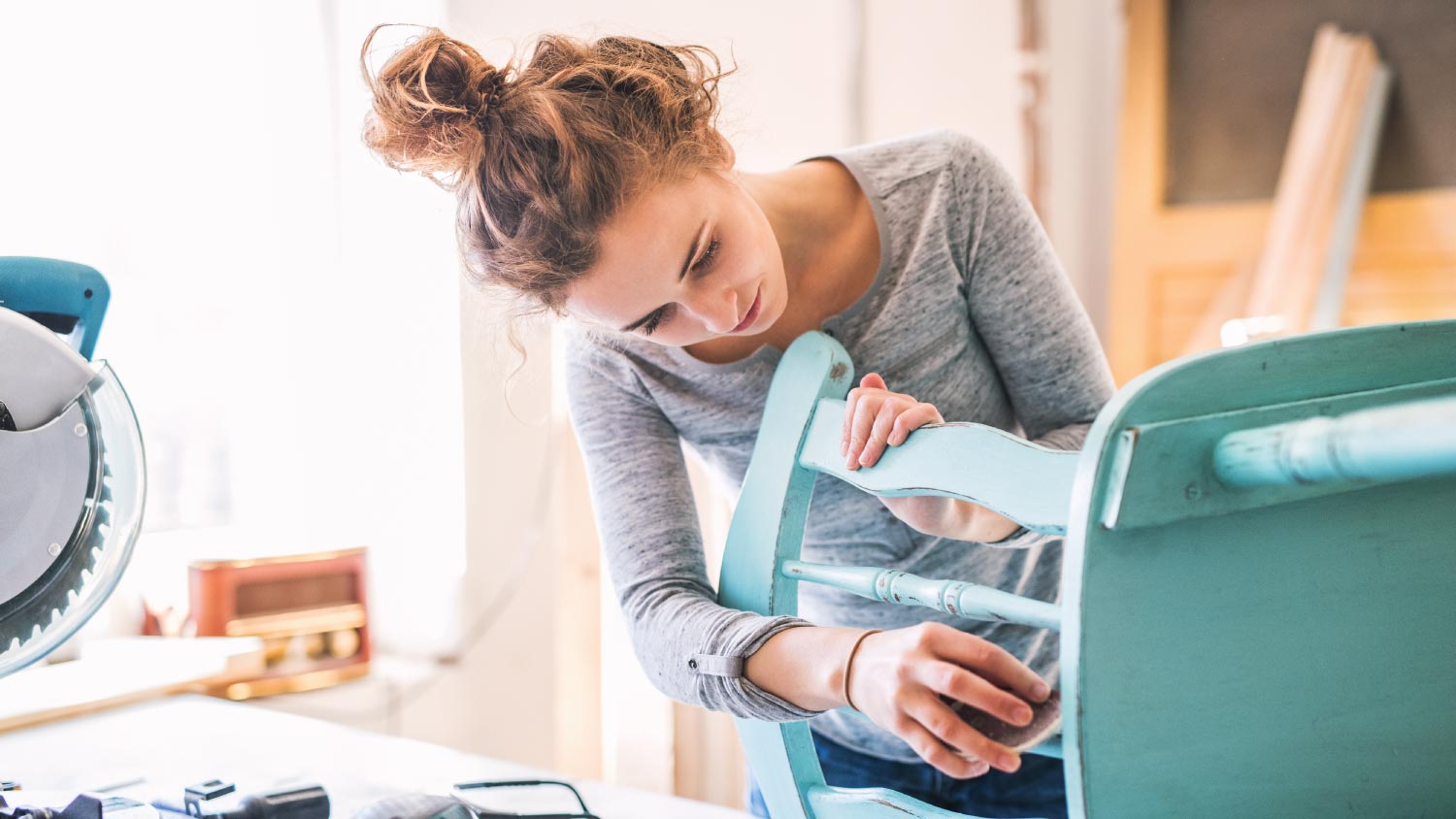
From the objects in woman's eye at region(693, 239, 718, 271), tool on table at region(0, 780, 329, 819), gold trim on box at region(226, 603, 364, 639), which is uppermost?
woman's eye at region(693, 239, 718, 271)

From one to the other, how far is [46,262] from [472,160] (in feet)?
1.03

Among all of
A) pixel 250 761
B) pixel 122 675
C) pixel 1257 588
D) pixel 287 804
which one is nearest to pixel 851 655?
pixel 1257 588

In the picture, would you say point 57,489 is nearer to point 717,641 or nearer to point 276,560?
point 717,641

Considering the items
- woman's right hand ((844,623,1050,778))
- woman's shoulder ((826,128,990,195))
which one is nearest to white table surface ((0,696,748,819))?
woman's right hand ((844,623,1050,778))

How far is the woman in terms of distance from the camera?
801 millimetres

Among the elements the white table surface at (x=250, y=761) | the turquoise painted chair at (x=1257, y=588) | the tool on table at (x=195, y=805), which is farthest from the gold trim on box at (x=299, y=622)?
the turquoise painted chair at (x=1257, y=588)

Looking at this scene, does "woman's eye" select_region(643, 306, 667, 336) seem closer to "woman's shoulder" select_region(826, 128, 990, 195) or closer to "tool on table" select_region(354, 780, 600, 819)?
"woman's shoulder" select_region(826, 128, 990, 195)

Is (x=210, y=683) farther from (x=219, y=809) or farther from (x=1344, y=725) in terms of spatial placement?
(x=1344, y=725)

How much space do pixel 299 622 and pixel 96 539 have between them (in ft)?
3.00

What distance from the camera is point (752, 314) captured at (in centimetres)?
87

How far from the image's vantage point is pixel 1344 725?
52 centimetres

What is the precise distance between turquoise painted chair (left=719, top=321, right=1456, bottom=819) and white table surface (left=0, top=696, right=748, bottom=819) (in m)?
0.44

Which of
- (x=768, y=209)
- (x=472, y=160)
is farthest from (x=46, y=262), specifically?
(x=768, y=209)

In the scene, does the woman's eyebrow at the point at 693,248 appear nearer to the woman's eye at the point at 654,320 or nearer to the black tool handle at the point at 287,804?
the woman's eye at the point at 654,320
